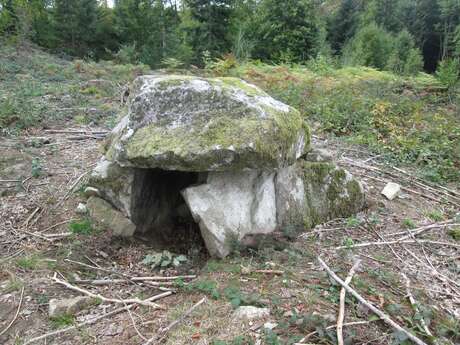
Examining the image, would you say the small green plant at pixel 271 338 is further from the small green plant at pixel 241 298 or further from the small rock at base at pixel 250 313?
the small green plant at pixel 241 298

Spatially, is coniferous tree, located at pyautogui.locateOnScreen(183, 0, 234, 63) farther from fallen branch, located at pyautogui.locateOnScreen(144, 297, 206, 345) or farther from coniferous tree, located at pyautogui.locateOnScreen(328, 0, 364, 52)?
fallen branch, located at pyautogui.locateOnScreen(144, 297, 206, 345)

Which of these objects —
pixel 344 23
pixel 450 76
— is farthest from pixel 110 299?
pixel 344 23

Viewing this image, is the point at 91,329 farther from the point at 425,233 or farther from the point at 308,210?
the point at 425,233

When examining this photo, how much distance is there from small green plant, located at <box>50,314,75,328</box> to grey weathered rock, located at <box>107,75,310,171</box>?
53.9 inches

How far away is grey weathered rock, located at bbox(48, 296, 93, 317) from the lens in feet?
8.20

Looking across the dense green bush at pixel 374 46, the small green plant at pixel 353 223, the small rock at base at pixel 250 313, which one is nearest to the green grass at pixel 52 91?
the small green plant at pixel 353 223

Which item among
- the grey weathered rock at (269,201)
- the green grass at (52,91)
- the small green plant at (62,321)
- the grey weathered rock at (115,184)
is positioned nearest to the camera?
the small green plant at (62,321)

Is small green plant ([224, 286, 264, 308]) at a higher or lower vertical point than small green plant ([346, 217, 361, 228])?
higher

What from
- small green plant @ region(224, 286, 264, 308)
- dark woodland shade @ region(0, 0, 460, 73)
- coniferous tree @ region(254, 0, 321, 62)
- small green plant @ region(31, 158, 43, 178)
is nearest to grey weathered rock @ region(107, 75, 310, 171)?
small green plant @ region(224, 286, 264, 308)

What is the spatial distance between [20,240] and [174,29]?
16979 mm

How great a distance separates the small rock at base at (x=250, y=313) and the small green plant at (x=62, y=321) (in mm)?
1173

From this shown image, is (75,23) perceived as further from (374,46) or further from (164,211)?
(164,211)

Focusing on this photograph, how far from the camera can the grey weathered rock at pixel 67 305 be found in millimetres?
2498

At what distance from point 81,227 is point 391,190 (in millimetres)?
3571
